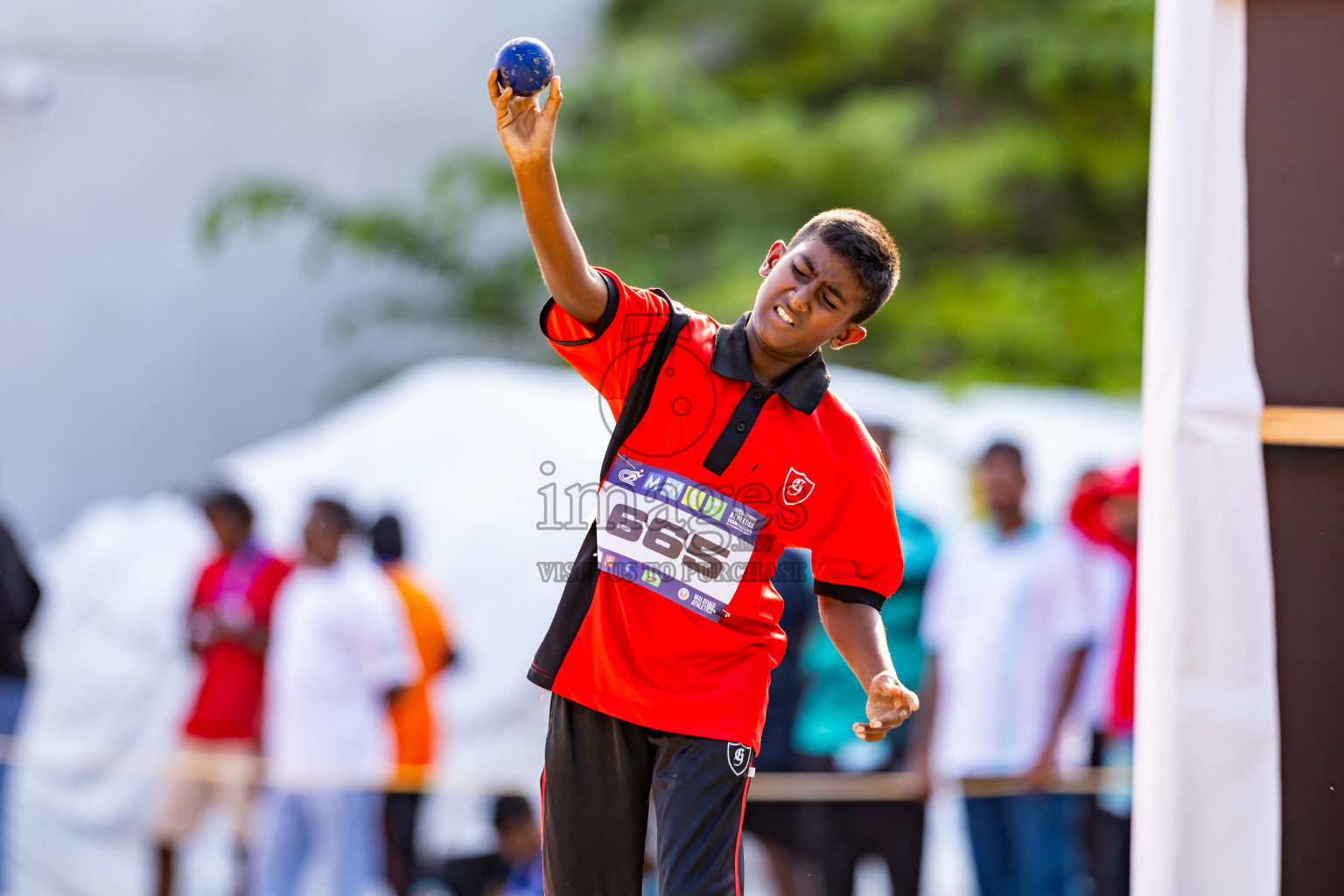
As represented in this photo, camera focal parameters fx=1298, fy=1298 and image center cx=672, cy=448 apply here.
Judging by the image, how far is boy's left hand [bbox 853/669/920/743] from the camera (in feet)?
5.93

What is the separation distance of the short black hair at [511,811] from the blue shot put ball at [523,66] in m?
2.98

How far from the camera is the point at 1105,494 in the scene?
159 inches

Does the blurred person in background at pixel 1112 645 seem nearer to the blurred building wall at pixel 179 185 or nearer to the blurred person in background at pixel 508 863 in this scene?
the blurred person in background at pixel 508 863

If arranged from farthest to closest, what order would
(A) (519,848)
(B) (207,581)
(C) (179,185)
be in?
(C) (179,185), (B) (207,581), (A) (519,848)

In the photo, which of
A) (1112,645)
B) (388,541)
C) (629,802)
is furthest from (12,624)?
(1112,645)

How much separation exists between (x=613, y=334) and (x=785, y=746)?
2404 mm

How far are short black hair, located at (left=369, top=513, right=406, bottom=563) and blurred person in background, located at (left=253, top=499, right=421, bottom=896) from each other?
26 cm

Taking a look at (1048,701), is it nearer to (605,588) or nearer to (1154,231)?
(1154,231)

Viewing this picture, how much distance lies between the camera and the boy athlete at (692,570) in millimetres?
1857

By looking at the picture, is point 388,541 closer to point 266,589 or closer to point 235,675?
point 266,589

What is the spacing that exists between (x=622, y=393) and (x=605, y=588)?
290mm

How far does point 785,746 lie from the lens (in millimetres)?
3939

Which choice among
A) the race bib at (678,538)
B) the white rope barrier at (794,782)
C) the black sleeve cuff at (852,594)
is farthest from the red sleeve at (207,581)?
the black sleeve cuff at (852,594)

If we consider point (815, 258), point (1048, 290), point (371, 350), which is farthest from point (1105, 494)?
point (371, 350)
